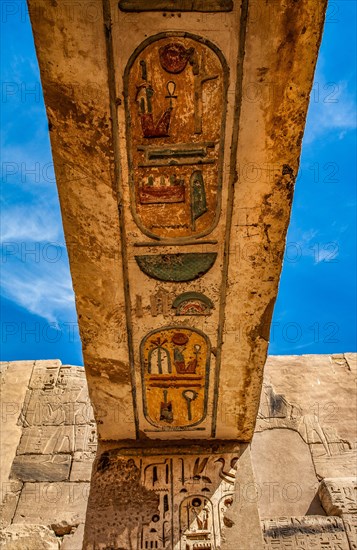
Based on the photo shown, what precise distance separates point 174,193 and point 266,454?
153 inches

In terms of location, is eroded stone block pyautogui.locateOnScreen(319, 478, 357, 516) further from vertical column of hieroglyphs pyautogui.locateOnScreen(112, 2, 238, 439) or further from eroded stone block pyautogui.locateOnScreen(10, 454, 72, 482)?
eroded stone block pyautogui.locateOnScreen(10, 454, 72, 482)

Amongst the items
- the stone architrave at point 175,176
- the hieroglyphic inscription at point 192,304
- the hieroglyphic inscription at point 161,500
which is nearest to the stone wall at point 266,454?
the hieroglyphic inscription at point 161,500

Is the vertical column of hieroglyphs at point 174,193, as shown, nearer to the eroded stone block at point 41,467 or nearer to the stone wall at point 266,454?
the stone wall at point 266,454

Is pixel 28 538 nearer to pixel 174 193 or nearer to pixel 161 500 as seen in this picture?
pixel 161 500

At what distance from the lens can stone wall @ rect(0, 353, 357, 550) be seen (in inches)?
181

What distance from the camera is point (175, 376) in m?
3.00

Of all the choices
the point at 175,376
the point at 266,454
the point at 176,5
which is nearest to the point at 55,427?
the point at 266,454

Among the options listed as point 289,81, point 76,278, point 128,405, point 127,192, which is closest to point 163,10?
point 289,81

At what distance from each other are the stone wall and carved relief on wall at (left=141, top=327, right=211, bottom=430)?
209cm

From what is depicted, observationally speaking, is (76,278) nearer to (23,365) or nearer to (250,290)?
(250,290)

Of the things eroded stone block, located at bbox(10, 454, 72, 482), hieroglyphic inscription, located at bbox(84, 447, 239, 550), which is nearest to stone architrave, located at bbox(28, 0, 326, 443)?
hieroglyphic inscription, located at bbox(84, 447, 239, 550)

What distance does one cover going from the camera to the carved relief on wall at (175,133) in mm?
2008

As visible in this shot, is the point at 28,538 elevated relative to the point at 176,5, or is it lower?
lower

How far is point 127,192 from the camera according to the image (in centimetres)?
231
